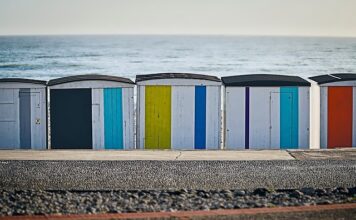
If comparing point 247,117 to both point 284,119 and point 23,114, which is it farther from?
point 23,114

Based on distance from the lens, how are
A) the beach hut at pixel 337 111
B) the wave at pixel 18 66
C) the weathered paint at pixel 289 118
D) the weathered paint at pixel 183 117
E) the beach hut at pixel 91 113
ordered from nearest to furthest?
the beach hut at pixel 91 113, the weathered paint at pixel 183 117, the weathered paint at pixel 289 118, the beach hut at pixel 337 111, the wave at pixel 18 66

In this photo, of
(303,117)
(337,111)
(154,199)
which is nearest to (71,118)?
(303,117)

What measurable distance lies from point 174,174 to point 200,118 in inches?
134

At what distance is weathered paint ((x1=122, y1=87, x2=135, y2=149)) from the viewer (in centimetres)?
1299

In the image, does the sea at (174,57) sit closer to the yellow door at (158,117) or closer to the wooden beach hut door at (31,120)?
the wooden beach hut door at (31,120)

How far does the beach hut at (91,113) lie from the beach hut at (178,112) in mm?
252

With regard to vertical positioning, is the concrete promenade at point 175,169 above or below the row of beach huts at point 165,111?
below

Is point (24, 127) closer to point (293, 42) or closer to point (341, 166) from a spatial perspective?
point (341, 166)

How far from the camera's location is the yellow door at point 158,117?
12984mm

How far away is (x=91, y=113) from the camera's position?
42.6 feet

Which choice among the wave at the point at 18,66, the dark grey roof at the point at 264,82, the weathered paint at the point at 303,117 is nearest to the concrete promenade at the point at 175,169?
the weathered paint at the point at 303,117

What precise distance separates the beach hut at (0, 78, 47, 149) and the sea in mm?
32338

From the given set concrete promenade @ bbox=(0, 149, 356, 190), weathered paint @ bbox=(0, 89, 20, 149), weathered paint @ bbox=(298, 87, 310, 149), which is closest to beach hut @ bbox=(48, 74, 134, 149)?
weathered paint @ bbox=(0, 89, 20, 149)

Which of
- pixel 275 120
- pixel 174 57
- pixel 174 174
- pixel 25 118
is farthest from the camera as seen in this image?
pixel 174 57
